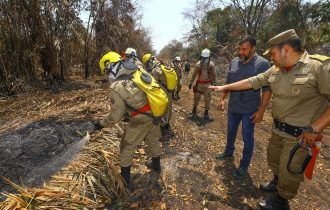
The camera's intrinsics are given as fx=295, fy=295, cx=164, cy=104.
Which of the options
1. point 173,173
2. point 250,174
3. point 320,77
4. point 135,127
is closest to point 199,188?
point 173,173

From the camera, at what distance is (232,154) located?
15.9 ft

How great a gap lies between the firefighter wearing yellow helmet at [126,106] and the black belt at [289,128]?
1470mm

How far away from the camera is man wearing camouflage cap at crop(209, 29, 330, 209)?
2.76 metres

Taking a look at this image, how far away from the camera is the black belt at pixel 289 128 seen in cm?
301

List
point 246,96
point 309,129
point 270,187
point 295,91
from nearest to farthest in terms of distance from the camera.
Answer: point 309,129, point 295,91, point 270,187, point 246,96

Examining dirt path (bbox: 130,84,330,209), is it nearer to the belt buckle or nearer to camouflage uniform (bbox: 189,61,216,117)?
the belt buckle

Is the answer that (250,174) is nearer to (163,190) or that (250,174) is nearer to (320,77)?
(163,190)

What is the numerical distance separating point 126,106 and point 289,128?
Result: 6.04 ft

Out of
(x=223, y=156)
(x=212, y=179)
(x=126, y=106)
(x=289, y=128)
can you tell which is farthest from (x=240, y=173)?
(x=126, y=106)

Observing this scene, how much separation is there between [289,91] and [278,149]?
2.35ft

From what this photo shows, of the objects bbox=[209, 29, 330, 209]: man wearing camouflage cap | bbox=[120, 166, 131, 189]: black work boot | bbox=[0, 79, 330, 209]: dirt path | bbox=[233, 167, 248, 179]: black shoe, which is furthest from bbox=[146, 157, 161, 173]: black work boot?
bbox=[209, 29, 330, 209]: man wearing camouflage cap

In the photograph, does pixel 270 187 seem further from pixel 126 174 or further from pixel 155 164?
pixel 126 174

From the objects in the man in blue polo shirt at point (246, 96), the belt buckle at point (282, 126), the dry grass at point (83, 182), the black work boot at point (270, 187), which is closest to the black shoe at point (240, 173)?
the man in blue polo shirt at point (246, 96)

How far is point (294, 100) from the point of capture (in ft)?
9.81
